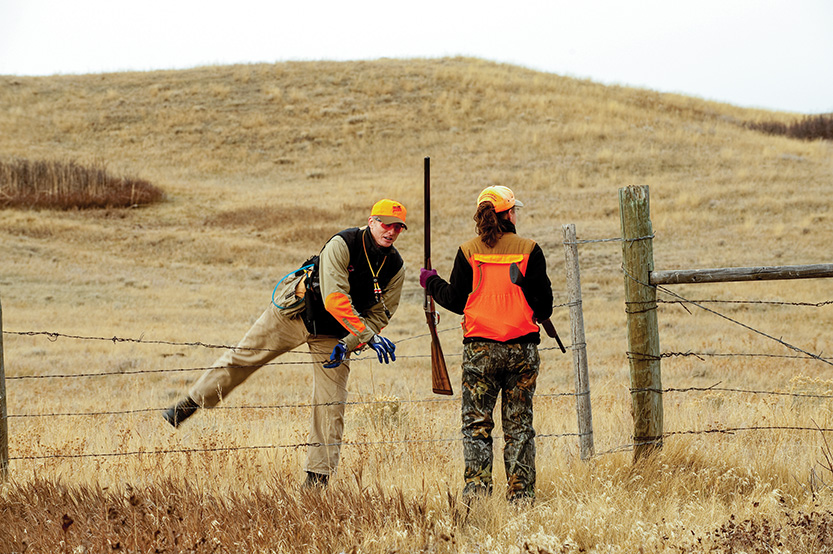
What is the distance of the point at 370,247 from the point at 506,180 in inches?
1101

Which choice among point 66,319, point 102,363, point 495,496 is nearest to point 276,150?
point 66,319

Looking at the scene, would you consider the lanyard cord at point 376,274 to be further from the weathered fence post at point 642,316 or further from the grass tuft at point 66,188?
the grass tuft at point 66,188

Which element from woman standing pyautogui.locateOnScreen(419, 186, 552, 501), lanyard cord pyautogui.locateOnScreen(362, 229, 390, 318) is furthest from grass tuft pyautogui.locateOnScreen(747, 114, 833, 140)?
woman standing pyautogui.locateOnScreen(419, 186, 552, 501)

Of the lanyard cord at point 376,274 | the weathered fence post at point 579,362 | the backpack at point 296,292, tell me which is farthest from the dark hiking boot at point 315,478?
the weathered fence post at point 579,362

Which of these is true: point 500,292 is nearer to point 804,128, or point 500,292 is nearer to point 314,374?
point 314,374

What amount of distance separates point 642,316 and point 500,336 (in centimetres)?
114

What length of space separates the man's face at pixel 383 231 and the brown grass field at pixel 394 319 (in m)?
1.20

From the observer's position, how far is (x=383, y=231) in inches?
195

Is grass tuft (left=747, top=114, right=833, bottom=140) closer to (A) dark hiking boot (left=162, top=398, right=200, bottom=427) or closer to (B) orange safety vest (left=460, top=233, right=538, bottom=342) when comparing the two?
(B) orange safety vest (left=460, top=233, right=538, bottom=342)

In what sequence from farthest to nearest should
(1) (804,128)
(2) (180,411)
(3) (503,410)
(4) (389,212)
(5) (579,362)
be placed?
(1) (804,128) < (2) (180,411) < (5) (579,362) < (4) (389,212) < (3) (503,410)

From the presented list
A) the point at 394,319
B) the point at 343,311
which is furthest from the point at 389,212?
the point at 394,319

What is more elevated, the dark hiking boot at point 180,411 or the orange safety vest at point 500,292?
the orange safety vest at point 500,292

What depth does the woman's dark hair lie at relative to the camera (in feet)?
14.0

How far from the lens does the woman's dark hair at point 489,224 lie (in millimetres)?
4258
